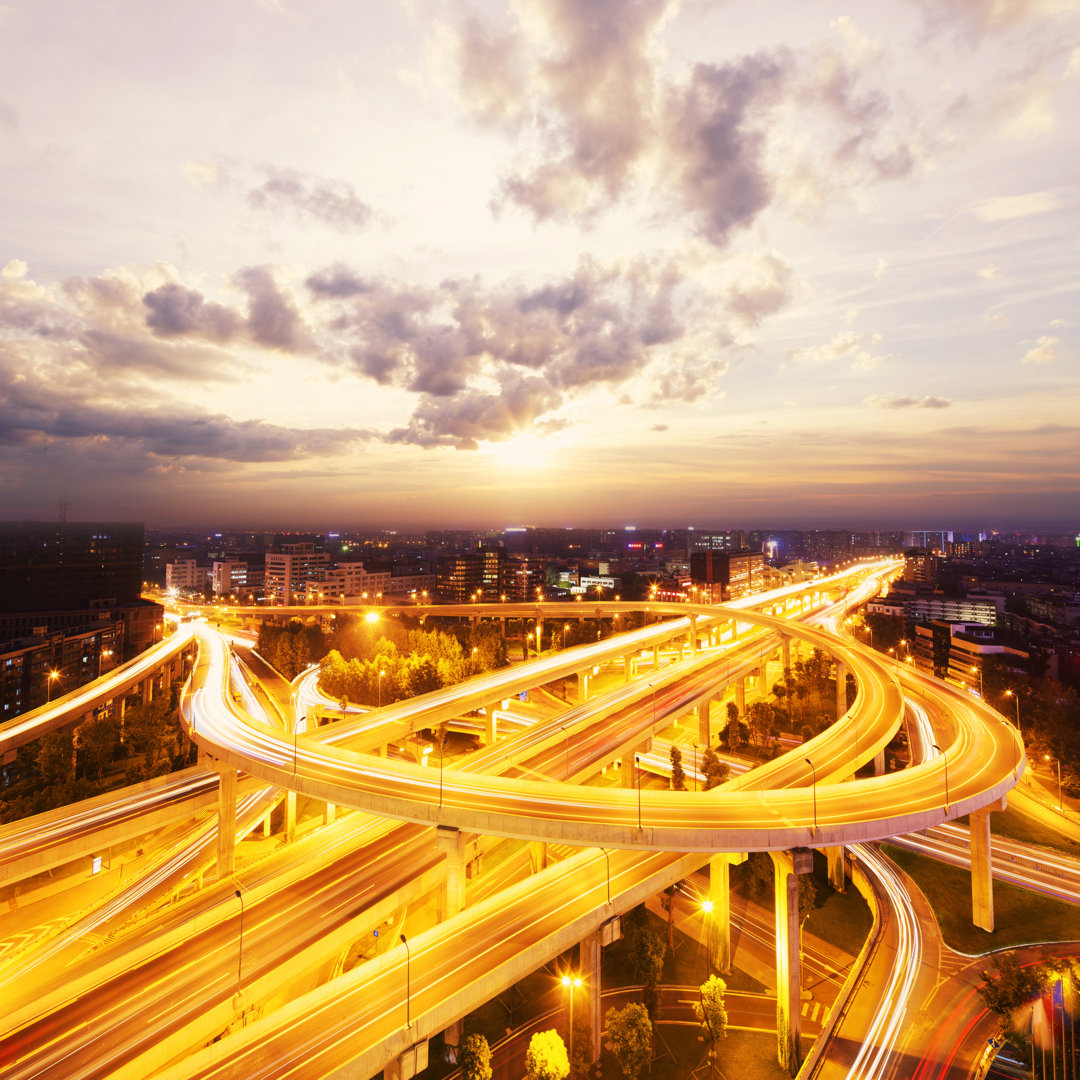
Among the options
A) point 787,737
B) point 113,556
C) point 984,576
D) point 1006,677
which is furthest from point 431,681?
point 984,576

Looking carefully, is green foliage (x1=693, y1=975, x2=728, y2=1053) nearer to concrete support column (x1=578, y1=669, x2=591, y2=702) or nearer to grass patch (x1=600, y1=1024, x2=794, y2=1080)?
grass patch (x1=600, y1=1024, x2=794, y2=1080)

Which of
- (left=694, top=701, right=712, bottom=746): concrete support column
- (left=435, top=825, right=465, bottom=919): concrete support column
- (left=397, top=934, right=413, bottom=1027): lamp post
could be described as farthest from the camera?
(left=694, top=701, right=712, bottom=746): concrete support column

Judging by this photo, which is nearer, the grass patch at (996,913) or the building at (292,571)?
the grass patch at (996,913)

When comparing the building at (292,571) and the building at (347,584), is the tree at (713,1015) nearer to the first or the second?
the building at (347,584)

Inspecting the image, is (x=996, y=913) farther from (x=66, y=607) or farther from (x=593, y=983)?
(x=66, y=607)

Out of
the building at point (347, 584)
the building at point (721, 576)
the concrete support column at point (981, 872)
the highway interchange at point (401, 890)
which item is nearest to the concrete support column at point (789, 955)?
the highway interchange at point (401, 890)

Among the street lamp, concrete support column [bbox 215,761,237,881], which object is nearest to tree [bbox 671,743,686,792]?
the street lamp

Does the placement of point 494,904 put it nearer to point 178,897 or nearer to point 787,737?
point 178,897
